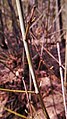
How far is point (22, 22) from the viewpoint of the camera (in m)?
0.79

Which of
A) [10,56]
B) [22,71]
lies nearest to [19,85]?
[22,71]

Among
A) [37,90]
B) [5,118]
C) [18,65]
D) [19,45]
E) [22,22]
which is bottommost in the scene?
[5,118]

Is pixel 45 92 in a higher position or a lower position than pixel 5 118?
higher

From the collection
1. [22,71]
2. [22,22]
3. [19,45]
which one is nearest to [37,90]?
[22,22]

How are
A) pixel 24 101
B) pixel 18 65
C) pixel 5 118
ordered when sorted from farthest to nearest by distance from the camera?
pixel 18 65
pixel 24 101
pixel 5 118

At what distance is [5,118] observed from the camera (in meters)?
3.40

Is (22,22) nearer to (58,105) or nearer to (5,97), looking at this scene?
(58,105)

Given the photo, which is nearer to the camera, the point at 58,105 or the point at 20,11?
the point at 20,11

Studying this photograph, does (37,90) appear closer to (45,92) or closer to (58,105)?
(58,105)

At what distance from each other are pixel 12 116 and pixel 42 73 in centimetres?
95

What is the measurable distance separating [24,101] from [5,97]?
13.8 inches

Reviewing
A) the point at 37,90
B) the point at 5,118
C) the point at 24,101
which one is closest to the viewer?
the point at 37,90

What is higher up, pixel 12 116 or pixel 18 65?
pixel 18 65

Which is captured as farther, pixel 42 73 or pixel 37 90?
pixel 42 73
